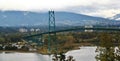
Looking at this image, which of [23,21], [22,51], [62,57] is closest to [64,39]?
[22,51]

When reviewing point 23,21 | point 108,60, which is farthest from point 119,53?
point 23,21

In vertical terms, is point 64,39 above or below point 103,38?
below

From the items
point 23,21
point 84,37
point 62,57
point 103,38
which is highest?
point 103,38

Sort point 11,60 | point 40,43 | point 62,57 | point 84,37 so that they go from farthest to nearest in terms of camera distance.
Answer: point 84,37 < point 40,43 < point 11,60 < point 62,57

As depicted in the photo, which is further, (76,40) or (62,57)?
(76,40)

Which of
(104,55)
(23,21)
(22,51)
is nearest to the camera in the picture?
(104,55)

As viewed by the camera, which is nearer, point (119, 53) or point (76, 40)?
point (119, 53)

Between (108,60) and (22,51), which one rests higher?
(108,60)

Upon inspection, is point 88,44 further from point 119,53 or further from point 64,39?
point 119,53

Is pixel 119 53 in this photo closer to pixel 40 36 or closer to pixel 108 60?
pixel 108 60
